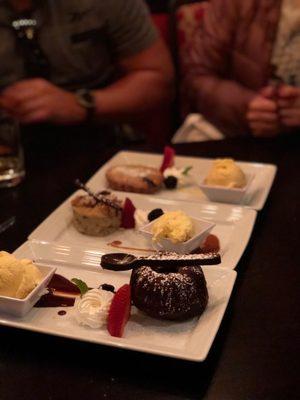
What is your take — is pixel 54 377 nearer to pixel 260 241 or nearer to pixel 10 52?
pixel 260 241

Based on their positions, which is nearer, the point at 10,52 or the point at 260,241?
the point at 260,241

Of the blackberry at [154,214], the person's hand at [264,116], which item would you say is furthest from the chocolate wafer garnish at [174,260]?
the person's hand at [264,116]

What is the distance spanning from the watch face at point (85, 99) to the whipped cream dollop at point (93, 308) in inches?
48.3

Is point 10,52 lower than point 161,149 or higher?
higher

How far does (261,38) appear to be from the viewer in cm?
209

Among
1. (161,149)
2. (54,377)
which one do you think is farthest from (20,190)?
(54,377)

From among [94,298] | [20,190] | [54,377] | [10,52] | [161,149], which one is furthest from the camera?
[10,52]

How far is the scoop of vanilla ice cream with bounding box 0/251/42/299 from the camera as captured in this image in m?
1.00

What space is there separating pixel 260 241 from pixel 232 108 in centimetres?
95

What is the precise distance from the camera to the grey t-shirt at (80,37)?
2057 mm

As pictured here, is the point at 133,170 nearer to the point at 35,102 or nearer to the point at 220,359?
the point at 35,102

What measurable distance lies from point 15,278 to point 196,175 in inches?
29.7

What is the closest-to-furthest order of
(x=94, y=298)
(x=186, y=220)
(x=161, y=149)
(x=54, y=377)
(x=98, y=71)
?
1. (x=54, y=377)
2. (x=94, y=298)
3. (x=186, y=220)
4. (x=161, y=149)
5. (x=98, y=71)

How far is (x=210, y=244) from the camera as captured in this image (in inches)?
49.6
